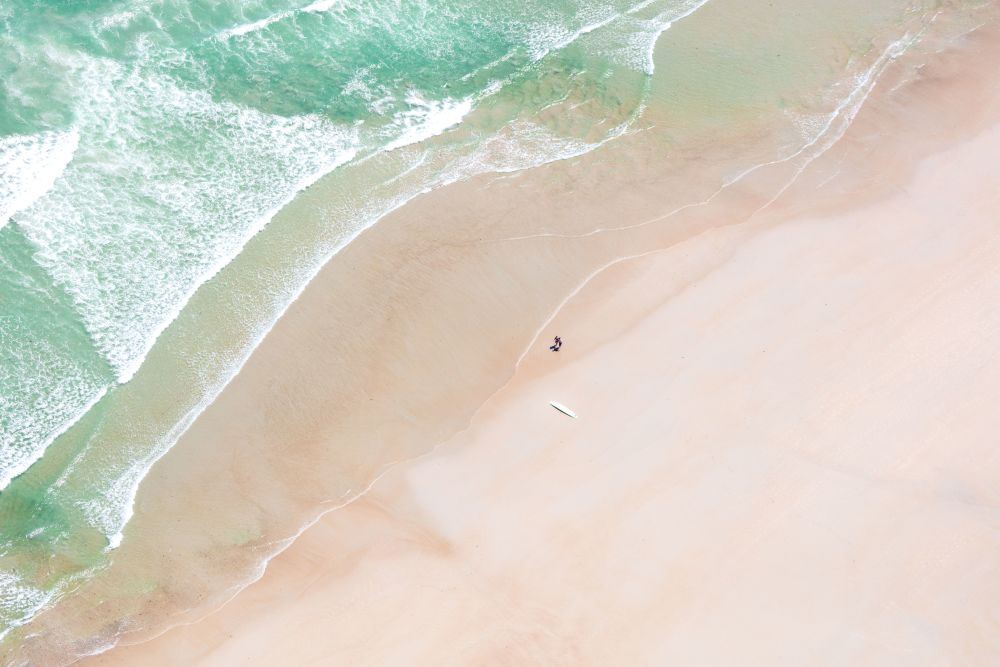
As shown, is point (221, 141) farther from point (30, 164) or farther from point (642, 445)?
point (642, 445)

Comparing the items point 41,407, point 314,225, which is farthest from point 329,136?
point 41,407

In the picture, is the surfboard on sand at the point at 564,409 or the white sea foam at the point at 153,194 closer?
the surfboard on sand at the point at 564,409

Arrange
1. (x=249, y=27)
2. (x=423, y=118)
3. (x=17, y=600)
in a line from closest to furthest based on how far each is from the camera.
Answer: (x=17, y=600)
(x=423, y=118)
(x=249, y=27)

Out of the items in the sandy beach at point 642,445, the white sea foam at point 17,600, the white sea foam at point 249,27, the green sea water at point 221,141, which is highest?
the white sea foam at point 249,27

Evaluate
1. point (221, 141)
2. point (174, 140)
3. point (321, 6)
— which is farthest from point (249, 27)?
point (174, 140)

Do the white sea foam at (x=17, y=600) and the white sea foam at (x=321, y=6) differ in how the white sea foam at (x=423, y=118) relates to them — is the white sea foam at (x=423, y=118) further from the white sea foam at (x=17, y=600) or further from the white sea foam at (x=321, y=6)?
the white sea foam at (x=17, y=600)

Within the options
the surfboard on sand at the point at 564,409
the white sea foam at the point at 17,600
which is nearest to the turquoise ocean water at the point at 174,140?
the white sea foam at the point at 17,600
